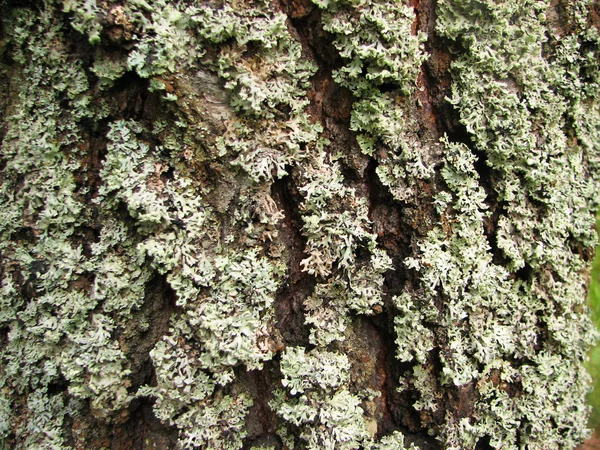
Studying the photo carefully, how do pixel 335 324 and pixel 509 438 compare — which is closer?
pixel 335 324

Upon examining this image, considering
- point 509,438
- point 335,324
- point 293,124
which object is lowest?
point 509,438

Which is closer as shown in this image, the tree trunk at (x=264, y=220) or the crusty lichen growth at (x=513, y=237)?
the tree trunk at (x=264, y=220)

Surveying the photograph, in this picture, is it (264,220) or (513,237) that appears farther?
(513,237)

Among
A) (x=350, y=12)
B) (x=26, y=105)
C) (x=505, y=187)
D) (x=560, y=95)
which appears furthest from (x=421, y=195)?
(x=26, y=105)

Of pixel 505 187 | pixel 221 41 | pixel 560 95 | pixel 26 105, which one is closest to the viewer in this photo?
pixel 221 41

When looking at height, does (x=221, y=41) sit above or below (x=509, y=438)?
above

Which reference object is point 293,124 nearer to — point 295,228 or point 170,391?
point 295,228

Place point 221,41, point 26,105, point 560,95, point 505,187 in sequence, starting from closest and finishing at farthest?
point 221,41 < point 26,105 < point 505,187 < point 560,95

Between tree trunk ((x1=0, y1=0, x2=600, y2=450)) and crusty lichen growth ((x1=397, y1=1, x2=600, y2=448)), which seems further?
crusty lichen growth ((x1=397, y1=1, x2=600, y2=448))
